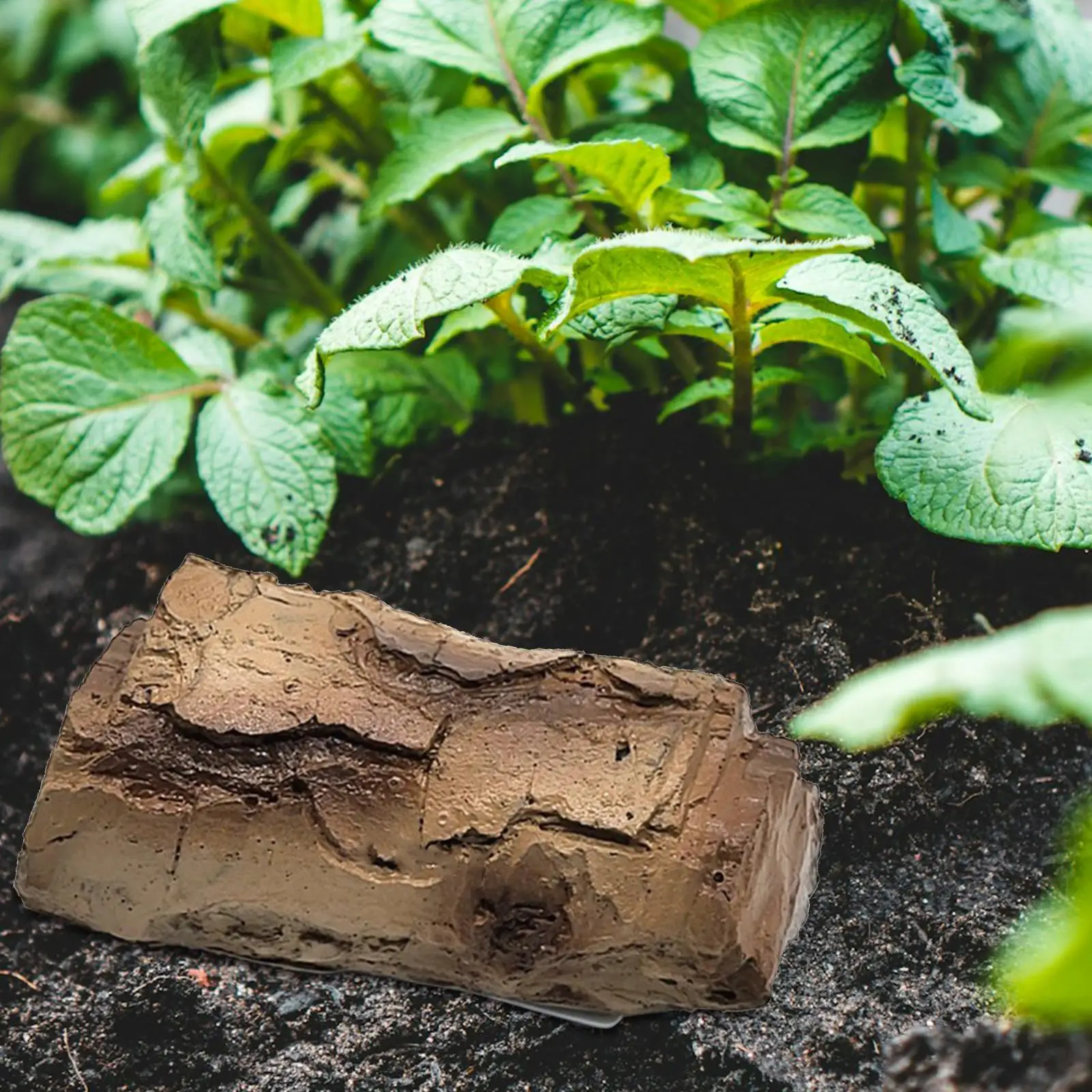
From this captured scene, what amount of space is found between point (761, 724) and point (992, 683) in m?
0.51

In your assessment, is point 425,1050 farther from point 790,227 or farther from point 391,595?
point 790,227

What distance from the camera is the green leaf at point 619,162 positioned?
2.84ft

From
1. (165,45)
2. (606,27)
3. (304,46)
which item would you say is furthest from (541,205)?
(165,45)

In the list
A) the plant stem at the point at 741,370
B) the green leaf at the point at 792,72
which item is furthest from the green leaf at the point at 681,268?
the green leaf at the point at 792,72

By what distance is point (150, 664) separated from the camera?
900 mm

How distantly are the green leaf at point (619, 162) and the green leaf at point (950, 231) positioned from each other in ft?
0.84


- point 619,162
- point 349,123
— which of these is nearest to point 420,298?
point 619,162

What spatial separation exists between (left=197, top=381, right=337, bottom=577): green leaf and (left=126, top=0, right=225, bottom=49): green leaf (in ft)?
1.02

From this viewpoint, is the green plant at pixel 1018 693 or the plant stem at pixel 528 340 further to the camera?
the plant stem at pixel 528 340

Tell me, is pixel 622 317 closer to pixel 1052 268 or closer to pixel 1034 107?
pixel 1052 268

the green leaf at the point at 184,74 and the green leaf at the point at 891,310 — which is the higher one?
the green leaf at the point at 184,74

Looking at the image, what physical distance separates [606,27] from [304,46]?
27cm

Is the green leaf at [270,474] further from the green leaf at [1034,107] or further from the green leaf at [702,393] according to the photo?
the green leaf at [1034,107]

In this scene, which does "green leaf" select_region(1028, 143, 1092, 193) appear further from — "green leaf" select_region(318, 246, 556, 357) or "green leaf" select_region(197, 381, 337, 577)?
"green leaf" select_region(197, 381, 337, 577)
